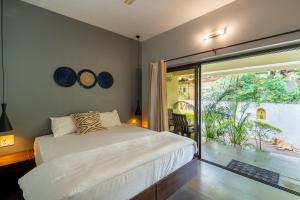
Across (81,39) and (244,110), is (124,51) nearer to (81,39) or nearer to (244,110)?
(81,39)

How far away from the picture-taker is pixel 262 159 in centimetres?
284

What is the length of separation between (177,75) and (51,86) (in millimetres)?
2435

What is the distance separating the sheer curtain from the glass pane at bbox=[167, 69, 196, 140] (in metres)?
0.26

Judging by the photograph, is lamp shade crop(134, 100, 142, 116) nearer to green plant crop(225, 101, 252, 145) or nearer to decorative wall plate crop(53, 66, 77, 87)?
decorative wall plate crop(53, 66, 77, 87)

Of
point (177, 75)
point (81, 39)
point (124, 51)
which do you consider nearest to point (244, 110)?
point (177, 75)

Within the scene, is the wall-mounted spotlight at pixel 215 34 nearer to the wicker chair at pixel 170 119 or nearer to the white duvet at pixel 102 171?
the wicker chair at pixel 170 119

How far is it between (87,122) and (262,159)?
10.9ft

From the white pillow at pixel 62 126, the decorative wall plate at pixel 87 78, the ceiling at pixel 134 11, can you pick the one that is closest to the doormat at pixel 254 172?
the ceiling at pixel 134 11

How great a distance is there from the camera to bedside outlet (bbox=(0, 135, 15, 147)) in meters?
2.15

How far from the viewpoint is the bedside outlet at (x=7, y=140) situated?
215 centimetres

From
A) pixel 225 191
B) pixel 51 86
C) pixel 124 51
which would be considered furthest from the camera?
pixel 124 51

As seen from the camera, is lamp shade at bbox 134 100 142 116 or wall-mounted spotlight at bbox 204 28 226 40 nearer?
wall-mounted spotlight at bbox 204 28 226 40

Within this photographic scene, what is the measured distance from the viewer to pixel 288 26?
176cm

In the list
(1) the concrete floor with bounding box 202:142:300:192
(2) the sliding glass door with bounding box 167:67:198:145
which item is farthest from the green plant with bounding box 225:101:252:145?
(2) the sliding glass door with bounding box 167:67:198:145
